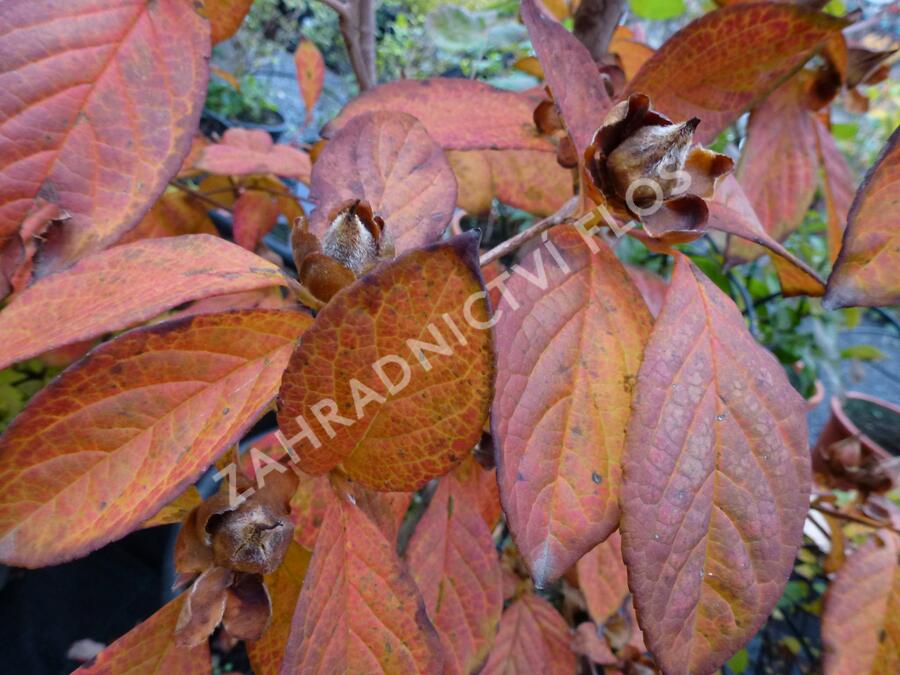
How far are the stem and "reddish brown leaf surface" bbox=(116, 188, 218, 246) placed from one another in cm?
49

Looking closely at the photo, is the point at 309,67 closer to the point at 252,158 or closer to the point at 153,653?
the point at 252,158

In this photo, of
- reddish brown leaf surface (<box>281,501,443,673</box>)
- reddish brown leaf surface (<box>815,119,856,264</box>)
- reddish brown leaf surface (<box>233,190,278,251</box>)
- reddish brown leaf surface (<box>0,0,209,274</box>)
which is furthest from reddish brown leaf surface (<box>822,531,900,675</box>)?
reddish brown leaf surface (<box>233,190,278,251</box>)

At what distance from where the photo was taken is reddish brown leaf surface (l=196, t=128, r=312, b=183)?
65 cm

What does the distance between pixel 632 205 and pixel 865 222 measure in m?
0.12

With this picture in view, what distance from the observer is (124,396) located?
0.95 feet

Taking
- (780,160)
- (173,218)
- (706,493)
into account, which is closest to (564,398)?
(706,493)

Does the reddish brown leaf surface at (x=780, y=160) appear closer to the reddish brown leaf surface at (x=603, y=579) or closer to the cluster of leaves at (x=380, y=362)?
the cluster of leaves at (x=380, y=362)

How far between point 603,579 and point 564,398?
0.33m

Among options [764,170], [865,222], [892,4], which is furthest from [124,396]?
[892,4]

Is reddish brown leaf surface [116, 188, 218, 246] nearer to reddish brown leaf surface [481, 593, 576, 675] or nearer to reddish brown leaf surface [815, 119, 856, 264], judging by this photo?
reddish brown leaf surface [481, 593, 576, 675]

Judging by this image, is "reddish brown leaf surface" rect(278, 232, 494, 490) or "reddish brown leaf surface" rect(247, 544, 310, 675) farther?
"reddish brown leaf surface" rect(247, 544, 310, 675)

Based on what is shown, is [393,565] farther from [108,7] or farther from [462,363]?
[108,7]

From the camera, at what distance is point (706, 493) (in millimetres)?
304

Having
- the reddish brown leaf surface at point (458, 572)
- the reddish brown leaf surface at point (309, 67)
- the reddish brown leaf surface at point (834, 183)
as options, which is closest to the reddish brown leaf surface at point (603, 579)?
the reddish brown leaf surface at point (458, 572)
